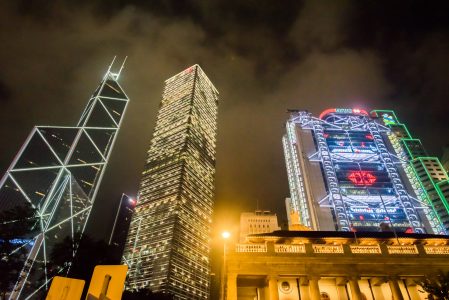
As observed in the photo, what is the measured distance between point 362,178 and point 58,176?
126634mm

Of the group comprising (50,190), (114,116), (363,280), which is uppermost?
(114,116)

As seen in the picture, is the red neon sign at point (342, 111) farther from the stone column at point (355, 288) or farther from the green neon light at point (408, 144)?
the stone column at point (355, 288)

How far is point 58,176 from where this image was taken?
5005 inches

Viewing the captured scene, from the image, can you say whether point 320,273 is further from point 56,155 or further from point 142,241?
point 142,241

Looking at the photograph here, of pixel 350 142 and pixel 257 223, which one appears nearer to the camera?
pixel 350 142

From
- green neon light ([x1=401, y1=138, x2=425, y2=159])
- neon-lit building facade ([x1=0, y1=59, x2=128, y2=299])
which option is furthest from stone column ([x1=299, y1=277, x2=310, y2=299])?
green neon light ([x1=401, y1=138, x2=425, y2=159])

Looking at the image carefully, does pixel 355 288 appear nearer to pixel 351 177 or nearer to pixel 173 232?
pixel 351 177

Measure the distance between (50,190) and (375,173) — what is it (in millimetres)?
131636

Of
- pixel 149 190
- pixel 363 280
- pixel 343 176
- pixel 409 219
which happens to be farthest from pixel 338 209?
pixel 149 190

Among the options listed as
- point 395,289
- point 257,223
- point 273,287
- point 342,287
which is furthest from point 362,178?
point 273,287

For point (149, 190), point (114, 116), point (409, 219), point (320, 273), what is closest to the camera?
point (320, 273)

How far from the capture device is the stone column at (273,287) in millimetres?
21906

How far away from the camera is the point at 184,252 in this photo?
525ft

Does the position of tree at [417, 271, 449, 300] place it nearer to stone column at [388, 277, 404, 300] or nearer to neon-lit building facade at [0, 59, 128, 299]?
stone column at [388, 277, 404, 300]
